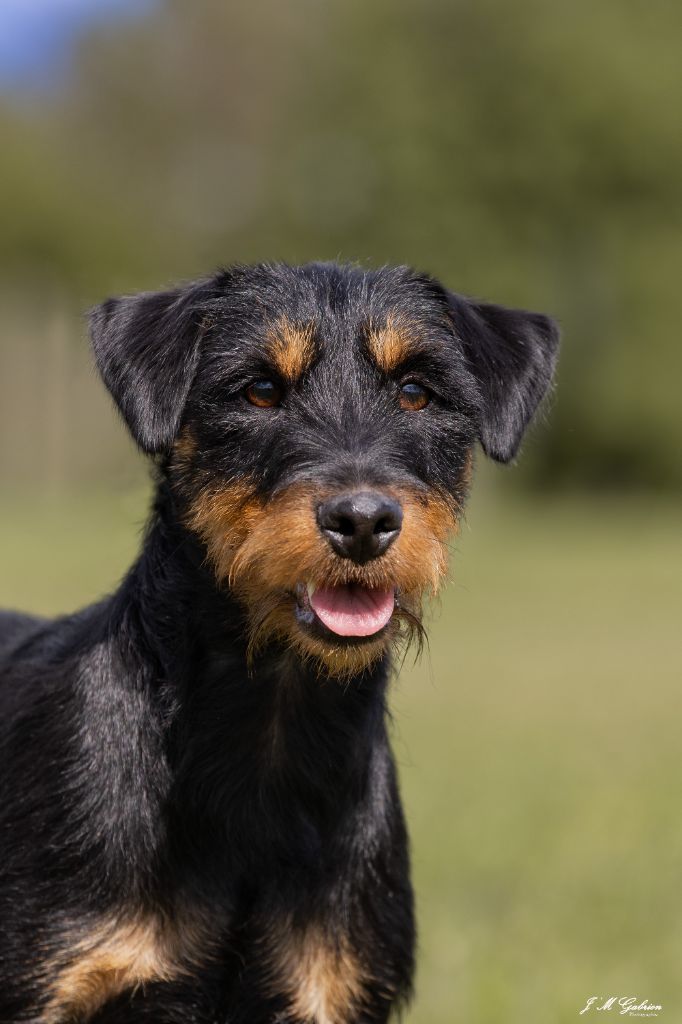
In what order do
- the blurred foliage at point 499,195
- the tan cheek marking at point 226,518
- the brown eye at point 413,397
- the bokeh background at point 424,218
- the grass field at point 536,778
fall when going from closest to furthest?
the tan cheek marking at point 226,518, the brown eye at point 413,397, the grass field at point 536,778, the bokeh background at point 424,218, the blurred foliage at point 499,195

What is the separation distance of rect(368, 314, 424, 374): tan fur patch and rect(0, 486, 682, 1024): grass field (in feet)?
2.65

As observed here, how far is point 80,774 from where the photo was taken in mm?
4371

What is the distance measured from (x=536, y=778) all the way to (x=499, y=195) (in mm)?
35278

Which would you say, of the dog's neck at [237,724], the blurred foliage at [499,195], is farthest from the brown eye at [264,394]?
the blurred foliage at [499,195]

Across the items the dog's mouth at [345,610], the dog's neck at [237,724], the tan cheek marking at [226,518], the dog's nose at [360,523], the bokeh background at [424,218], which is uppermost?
the dog's nose at [360,523]

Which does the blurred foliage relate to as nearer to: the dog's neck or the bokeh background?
the bokeh background

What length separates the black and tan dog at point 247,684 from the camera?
13.7 feet

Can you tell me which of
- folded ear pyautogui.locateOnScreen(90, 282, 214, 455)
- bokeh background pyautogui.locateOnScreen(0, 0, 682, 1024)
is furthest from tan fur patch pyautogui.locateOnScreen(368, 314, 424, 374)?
bokeh background pyautogui.locateOnScreen(0, 0, 682, 1024)

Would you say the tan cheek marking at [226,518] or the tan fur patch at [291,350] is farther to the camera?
the tan fur patch at [291,350]

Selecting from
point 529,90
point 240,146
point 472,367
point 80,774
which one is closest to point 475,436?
point 472,367

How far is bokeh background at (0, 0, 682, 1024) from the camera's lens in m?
24.7

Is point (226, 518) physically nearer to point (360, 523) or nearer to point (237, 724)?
point (360, 523)

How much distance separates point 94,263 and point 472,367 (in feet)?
141

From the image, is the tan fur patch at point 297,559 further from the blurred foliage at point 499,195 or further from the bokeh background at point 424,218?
the blurred foliage at point 499,195
